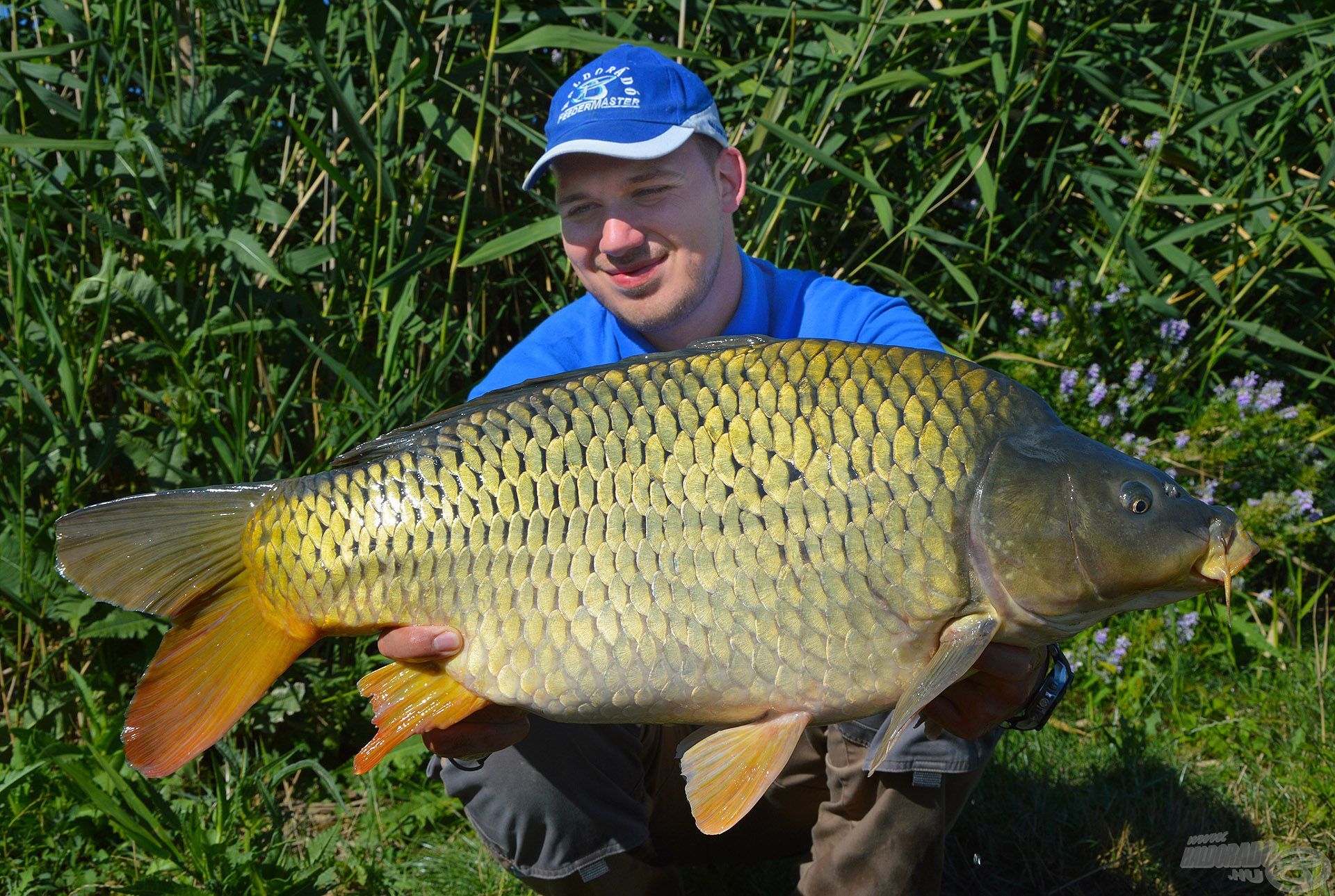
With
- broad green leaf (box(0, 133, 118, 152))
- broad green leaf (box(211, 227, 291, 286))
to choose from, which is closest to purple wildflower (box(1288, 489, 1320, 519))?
broad green leaf (box(211, 227, 291, 286))

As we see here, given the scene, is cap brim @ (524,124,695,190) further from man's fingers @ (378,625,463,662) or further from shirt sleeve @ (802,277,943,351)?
man's fingers @ (378,625,463,662)

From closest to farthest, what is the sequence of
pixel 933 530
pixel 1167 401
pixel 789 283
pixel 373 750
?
pixel 933 530 → pixel 373 750 → pixel 789 283 → pixel 1167 401

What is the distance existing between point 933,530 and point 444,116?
1417 mm

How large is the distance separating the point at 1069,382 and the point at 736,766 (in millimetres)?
1517

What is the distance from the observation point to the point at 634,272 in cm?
174

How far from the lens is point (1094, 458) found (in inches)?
46.6

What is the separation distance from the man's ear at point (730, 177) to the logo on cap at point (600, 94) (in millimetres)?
204

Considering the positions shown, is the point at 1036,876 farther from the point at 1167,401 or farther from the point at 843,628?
the point at 1167,401

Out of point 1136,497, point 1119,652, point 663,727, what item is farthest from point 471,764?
point 1119,652

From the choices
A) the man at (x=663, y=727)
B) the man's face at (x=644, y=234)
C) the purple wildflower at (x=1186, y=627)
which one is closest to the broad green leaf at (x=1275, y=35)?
the man at (x=663, y=727)

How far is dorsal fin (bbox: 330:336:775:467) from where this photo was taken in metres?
1.26

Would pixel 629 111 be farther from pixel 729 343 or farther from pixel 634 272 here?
pixel 729 343

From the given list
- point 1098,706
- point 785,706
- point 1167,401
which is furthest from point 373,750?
point 1167,401

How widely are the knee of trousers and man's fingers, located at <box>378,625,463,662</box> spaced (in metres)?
0.38
